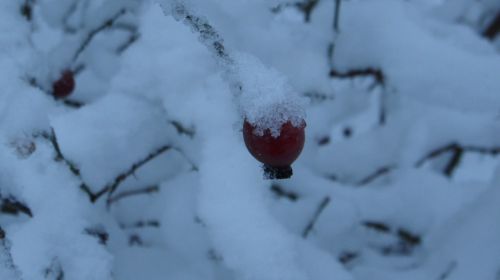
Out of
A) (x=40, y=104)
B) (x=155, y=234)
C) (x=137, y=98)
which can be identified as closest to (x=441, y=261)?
(x=155, y=234)

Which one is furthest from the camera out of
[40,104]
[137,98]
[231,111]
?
[137,98]

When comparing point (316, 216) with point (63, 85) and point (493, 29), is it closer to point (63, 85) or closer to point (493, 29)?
point (63, 85)

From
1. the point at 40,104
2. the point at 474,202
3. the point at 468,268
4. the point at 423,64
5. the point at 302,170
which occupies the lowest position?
the point at 40,104

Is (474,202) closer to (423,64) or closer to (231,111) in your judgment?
(423,64)

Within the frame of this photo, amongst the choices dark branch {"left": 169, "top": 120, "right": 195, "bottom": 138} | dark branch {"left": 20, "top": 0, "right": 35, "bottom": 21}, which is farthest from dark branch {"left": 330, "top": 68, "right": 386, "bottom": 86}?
dark branch {"left": 20, "top": 0, "right": 35, "bottom": 21}

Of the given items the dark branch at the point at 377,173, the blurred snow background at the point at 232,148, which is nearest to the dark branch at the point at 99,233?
the blurred snow background at the point at 232,148

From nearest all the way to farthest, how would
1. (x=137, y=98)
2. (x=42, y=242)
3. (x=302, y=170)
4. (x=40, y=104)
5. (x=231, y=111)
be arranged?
(x=42, y=242)
(x=40, y=104)
(x=231, y=111)
(x=137, y=98)
(x=302, y=170)
